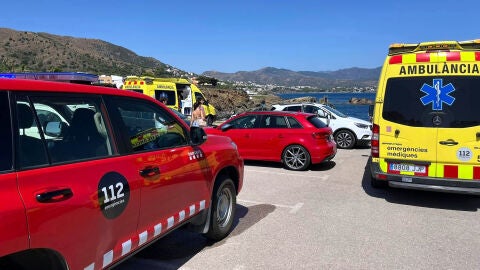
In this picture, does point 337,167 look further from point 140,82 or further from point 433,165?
point 140,82

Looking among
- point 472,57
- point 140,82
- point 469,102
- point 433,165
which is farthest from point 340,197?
point 140,82

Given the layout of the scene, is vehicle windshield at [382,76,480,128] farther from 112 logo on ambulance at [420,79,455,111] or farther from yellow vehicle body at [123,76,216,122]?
yellow vehicle body at [123,76,216,122]

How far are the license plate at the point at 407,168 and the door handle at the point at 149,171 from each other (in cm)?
464

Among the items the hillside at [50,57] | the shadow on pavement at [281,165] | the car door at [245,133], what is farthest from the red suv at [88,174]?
the hillside at [50,57]

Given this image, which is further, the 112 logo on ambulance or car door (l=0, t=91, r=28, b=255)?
the 112 logo on ambulance

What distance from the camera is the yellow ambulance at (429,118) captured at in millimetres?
6285

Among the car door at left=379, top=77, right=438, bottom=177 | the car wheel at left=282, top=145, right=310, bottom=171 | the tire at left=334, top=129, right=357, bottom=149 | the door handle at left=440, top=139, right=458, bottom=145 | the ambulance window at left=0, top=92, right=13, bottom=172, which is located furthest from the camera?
the tire at left=334, top=129, right=357, bottom=149

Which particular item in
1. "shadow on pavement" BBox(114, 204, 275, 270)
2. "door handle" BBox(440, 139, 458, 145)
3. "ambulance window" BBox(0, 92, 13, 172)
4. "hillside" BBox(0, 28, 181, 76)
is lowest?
"shadow on pavement" BBox(114, 204, 275, 270)

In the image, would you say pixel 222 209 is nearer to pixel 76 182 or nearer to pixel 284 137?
pixel 76 182

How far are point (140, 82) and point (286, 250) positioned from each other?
44.0 ft

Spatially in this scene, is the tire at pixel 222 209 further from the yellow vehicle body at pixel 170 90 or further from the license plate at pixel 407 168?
the yellow vehicle body at pixel 170 90

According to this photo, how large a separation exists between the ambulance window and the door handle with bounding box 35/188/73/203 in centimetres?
23

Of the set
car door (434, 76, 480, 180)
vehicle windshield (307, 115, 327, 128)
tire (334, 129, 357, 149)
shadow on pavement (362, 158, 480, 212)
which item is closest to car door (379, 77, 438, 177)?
car door (434, 76, 480, 180)

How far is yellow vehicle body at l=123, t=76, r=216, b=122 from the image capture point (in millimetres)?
16688
